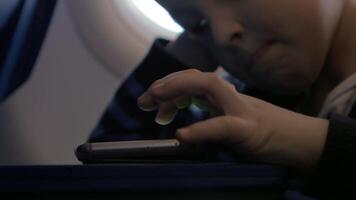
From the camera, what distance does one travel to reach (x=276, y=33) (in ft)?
1.77

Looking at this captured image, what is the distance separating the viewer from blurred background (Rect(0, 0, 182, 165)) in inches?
31.0

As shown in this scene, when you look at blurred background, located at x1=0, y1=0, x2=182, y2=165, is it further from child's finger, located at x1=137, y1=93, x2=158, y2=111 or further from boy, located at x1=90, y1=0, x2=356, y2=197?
child's finger, located at x1=137, y1=93, x2=158, y2=111

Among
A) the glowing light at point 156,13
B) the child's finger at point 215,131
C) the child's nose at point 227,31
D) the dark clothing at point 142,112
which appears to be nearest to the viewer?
the child's finger at point 215,131

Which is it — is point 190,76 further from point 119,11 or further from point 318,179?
point 119,11

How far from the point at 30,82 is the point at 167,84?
448 millimetres

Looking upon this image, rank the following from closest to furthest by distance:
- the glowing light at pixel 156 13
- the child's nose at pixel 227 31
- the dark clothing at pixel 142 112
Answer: the child's nose at pixel 227 31, the dark clothing at pixel 142 112, the glowing light at pixel 156 13

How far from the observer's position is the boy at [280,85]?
0.38m

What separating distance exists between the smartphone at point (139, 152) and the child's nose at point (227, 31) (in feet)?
0.54

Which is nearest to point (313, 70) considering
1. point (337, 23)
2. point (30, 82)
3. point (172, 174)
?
point (337, 23)

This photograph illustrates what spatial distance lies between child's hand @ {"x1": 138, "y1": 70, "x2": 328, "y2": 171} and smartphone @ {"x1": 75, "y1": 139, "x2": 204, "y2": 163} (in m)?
0.03

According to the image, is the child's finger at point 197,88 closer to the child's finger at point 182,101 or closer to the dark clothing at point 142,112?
the child's finger at point 182,101

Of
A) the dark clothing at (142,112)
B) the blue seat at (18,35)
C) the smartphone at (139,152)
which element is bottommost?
the dark clothing at (142,112)

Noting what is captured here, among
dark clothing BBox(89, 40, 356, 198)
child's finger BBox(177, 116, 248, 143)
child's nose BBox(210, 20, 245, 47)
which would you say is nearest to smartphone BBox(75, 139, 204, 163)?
child's finger BBox(177, 116, 248, 143)

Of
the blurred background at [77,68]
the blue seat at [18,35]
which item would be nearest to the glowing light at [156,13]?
the blurred background at [77,68]
